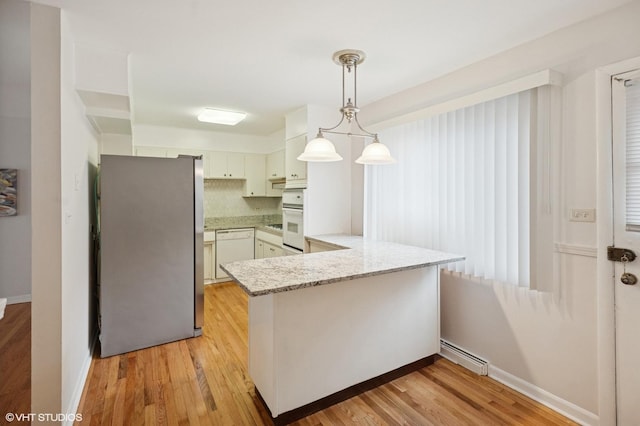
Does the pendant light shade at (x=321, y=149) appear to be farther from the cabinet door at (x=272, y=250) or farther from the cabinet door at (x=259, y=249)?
the cabinet door at (x=259, y=249)

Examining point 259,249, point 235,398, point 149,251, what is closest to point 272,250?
point 259,249

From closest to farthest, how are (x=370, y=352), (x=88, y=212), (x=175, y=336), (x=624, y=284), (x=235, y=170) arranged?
(x=624, y=284)
(x=370, y=352)
(x=88, y=212)
(x=175, y=336)
(x=235, y=170)

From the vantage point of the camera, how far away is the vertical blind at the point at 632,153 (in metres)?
1.69

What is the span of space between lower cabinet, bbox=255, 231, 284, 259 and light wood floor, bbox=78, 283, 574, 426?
1855 mm

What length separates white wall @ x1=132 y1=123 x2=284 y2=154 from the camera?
470cm

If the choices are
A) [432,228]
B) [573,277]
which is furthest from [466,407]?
[432,228]

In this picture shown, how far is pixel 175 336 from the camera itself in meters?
2.99

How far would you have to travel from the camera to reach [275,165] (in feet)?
16.6

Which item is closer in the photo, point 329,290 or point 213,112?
point 329,290

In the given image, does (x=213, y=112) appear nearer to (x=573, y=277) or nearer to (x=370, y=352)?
(x=370, y=352)

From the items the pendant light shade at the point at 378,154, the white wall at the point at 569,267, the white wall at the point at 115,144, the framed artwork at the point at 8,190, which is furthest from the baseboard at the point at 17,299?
the white wall at the point at 569,267

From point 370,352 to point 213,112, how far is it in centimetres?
319

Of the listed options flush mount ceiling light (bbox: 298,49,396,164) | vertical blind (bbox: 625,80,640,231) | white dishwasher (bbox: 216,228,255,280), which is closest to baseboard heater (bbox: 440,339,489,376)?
vertical blind (bbox: 625,80,640,231)

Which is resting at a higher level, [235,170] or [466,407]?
[235,170]
